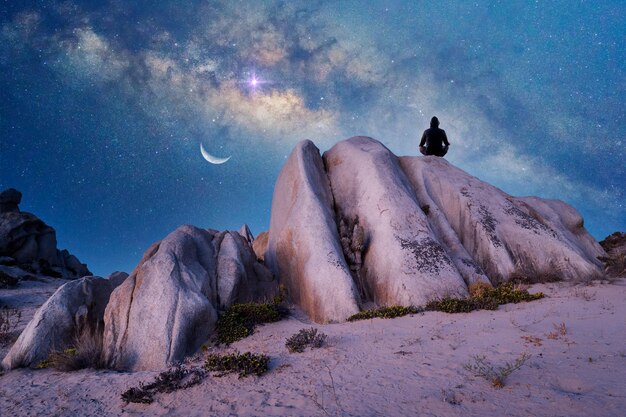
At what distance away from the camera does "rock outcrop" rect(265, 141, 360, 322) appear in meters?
12.6

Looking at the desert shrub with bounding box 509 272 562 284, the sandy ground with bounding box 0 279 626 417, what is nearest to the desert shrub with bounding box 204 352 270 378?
the sandy ground with bounding box 0 279 626 417

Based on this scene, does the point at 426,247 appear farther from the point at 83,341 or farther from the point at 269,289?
the point at 83,341

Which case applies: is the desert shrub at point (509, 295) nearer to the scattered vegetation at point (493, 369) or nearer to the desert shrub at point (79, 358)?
the scattered vegetation at point (493, 369)

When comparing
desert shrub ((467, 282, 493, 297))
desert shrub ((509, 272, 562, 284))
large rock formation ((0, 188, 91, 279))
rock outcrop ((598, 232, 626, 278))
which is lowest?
desert shrub ((467, 282, 493, 297))

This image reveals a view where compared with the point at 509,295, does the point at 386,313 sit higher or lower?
lower

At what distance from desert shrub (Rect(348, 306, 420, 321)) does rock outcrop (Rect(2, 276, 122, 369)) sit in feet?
26.1

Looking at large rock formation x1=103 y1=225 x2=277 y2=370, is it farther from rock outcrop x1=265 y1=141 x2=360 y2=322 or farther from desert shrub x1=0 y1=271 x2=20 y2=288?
desert shrub x1=0 y1=271 x2=20 y2=288

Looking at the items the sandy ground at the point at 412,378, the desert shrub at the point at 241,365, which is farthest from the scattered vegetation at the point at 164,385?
the desert shrub at the point at 241,365

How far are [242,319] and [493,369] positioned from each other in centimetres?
801

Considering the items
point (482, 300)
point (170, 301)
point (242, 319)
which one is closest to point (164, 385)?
point (170, 301)

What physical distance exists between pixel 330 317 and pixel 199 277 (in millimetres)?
4800

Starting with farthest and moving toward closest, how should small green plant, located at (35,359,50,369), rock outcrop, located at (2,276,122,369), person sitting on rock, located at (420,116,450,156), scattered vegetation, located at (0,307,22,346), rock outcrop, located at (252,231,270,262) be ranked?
1. person sitting on rock, located at (420,116,450,156)
2. rock outcrop, located at (252,231,270,262)
3. scattered vegetation, located at (0,307,22,346)
4. rock outcrop, located at (2,276,122,369)
5. small green plant, located at (35,359,50,369)

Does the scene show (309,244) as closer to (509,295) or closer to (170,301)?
(170,301)

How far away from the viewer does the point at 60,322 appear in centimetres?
1072
